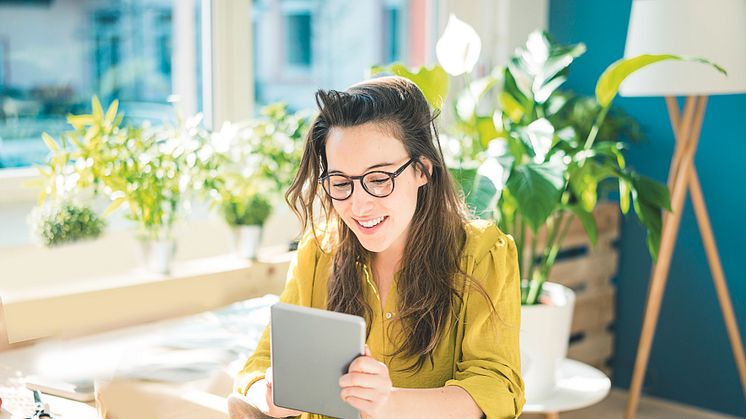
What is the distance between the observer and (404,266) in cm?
154

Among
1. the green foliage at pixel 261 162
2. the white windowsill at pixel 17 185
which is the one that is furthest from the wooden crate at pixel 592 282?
the white windowsill at pixel 17 185

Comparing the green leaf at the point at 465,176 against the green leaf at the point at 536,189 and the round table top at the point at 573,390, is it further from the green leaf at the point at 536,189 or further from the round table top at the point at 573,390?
the round table top at the point at 573,390

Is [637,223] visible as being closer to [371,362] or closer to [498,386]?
[498,386]

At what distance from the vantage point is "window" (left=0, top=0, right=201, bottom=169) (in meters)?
2.07

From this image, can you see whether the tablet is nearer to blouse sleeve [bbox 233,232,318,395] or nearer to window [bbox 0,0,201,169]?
blouse sleeve [bbox 233,232,318,395]

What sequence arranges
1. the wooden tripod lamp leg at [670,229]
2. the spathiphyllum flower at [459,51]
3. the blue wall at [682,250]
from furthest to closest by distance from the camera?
the blue wall at [682,250]
the wooden tripod lamp leg at [670,229]
the spathiphyllum flower at [459,51]

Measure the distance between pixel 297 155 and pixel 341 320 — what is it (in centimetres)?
113

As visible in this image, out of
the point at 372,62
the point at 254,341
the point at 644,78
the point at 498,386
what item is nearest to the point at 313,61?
the point at 372,62

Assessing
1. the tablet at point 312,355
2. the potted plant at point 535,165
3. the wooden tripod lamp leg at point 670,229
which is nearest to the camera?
the tablet at point 312,355

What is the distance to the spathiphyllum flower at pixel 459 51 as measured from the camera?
2.16m

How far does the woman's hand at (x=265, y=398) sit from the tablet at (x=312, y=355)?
13 cm

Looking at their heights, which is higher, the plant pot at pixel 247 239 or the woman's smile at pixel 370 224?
the woman's smile at pixel 370 224

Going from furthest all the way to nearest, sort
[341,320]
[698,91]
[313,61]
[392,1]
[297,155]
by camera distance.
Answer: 1. [392,1]
2. [313,61]
3. [698,91]
4. [297,155]
5. [341,320]

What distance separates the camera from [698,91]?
2.40m
